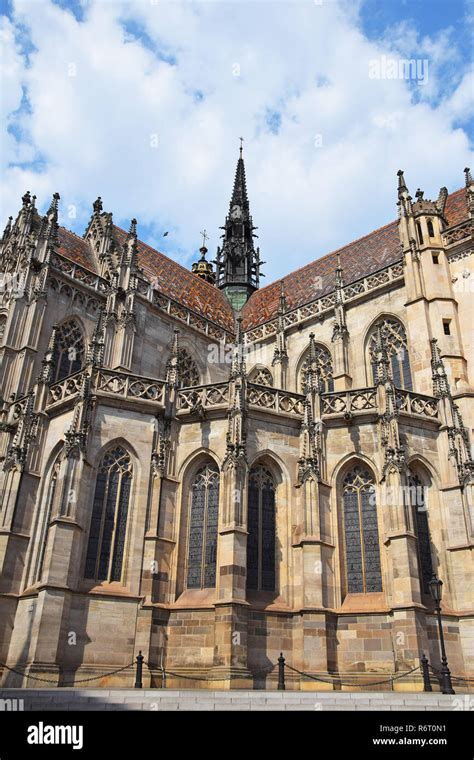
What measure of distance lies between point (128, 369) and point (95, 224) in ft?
34.0

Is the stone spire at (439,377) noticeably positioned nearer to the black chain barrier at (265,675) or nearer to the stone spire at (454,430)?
the stone spire at (454,430)

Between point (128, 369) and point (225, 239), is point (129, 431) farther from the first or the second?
point (225, 239)

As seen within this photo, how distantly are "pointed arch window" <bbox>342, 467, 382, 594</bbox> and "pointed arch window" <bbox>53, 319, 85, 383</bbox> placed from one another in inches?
448

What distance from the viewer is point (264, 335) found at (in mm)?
29188

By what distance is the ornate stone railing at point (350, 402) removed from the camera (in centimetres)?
1788

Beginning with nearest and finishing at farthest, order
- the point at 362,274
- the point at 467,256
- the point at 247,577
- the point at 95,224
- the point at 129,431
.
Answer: the point at 247,577
the point at 129,431
the point at 467,256
the point at 362,274
the point at 95,224

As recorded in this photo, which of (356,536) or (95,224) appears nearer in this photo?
(356,536)

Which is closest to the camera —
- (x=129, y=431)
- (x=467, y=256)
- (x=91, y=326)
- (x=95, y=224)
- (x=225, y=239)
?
(x=129, y=431)

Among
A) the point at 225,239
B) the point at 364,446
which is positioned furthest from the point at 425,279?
the point at 225,239

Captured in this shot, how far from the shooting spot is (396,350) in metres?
23.6

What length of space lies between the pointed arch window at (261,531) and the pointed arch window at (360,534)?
2033 millimetres

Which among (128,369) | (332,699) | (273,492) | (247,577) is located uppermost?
(128,369)

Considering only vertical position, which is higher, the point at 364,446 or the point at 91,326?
the point at 91,326

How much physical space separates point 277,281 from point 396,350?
1344cm
